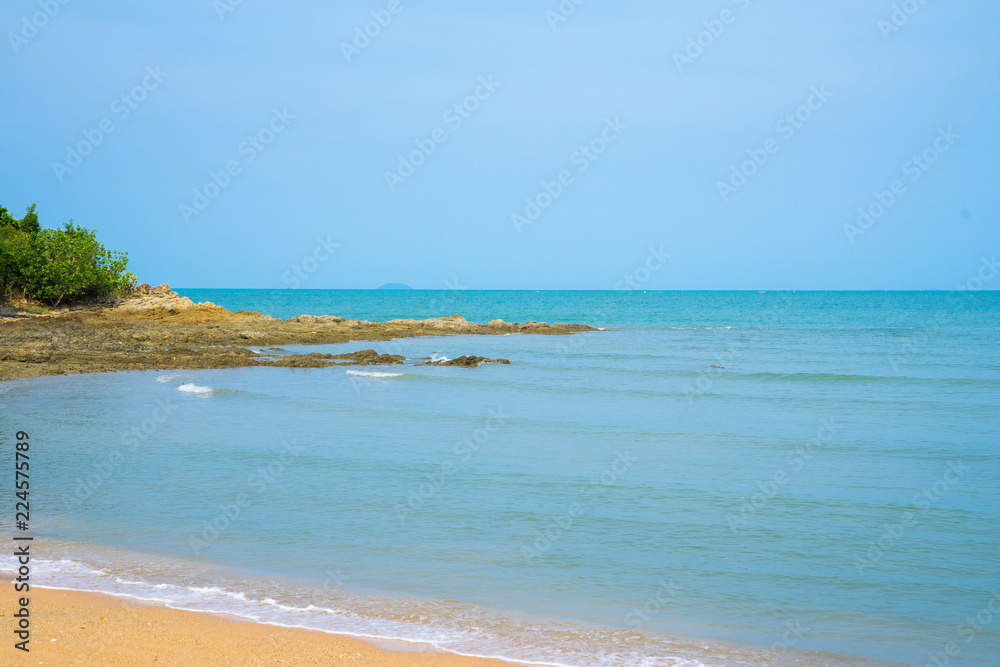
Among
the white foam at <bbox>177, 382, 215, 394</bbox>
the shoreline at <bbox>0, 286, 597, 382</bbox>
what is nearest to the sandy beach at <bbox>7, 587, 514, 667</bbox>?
the white foam at <bbox>177, 382, 215, 394</bbox>

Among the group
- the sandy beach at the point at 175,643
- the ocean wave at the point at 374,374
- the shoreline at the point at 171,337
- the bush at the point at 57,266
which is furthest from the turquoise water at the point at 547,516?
the bush at the point at 57,266

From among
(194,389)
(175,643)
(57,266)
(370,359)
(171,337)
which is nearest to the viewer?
(175,643)

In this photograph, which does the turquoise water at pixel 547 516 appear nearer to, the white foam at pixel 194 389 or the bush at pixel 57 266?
the white foam at pixel 194 389

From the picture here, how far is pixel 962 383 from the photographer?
85.8 ft

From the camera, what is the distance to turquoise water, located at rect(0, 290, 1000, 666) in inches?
280

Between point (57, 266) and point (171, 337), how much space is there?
12363 millimetres

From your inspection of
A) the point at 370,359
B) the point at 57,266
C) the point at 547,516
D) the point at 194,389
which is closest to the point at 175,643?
the point at 547,516

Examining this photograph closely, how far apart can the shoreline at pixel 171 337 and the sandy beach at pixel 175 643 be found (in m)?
20.1

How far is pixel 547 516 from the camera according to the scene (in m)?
10.5

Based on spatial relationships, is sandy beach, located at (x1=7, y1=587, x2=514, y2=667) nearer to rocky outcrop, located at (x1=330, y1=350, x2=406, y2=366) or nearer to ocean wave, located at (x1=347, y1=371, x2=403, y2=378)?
ocean wave, located at (x1=347, y1=371, x2=403, y2=378)

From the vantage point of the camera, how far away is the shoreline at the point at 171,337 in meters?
27.5

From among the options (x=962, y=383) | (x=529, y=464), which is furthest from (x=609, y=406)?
(x=962, y=383)

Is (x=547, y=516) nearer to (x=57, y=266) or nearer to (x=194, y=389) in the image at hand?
(x=194, y=389)

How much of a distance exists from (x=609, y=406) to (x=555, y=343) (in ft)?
76.6
